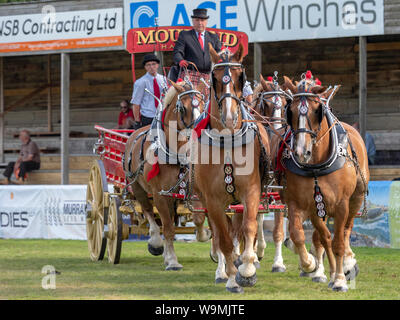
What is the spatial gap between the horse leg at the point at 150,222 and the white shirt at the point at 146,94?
121 centimetres

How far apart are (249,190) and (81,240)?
30.7ft

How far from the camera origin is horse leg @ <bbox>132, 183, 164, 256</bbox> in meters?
10.8

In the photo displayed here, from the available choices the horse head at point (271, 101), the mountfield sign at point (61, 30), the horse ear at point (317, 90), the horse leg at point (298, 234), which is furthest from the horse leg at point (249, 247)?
the mountfield sign at point (61, 30)

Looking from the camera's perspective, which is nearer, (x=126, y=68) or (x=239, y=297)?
(x=239, y=297)

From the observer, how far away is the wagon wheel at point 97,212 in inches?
463

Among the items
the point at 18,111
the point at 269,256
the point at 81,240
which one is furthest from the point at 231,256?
the point at 18,111

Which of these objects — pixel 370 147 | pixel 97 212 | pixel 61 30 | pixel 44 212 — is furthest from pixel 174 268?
pixel 61 30

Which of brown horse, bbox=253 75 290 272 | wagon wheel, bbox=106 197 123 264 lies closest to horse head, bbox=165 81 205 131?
brown horse, bbox=253 75 290 272

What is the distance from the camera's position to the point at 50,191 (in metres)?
17.0

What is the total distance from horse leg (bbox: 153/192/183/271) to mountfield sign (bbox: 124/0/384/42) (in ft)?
27.9

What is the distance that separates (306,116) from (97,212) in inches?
209

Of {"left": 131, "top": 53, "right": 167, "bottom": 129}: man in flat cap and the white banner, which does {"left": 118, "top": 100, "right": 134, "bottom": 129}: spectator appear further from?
{"left": 131, "top": 53, "right": 167, "bottom": 129}: man in flat cap

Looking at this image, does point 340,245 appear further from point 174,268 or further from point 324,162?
point 174,268
